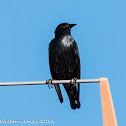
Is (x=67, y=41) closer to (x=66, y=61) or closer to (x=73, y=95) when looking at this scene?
(x=66, y=61)

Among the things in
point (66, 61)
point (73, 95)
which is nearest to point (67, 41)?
point (66, 61)

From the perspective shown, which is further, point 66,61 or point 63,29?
point 63,29

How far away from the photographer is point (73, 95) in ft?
28.0

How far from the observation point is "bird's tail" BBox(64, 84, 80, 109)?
8.16 meters

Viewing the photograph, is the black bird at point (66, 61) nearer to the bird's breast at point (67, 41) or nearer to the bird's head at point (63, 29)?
the bird's breast at point (67, 41)

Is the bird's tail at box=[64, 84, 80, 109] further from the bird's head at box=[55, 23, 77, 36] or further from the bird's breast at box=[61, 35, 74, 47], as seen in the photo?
the bird's head at box=[55, 23, 77, 36]

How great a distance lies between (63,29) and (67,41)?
0.60 meters

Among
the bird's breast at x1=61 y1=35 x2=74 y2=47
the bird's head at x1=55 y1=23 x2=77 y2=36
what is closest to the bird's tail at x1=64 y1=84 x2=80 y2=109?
the bird's breast at x1=61 y1=35 x2=74 y2=47

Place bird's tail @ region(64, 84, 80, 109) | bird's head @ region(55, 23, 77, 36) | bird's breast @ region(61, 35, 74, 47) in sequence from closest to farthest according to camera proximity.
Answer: bird's tail @ region(64, 84, 80, 109) → bird's breast @ region(61, 35, 74, 47) → bird's head @ region(55, 23, 77, 36)

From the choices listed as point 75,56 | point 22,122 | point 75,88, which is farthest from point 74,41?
point 22,122

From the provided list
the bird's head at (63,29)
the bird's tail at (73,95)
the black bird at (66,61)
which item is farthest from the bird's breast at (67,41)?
the bird's tail at (73,95)

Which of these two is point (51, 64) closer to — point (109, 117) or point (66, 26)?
point (66, 26)

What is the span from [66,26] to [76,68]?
1.24 meters

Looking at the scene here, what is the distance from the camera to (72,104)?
8188 millimetres
